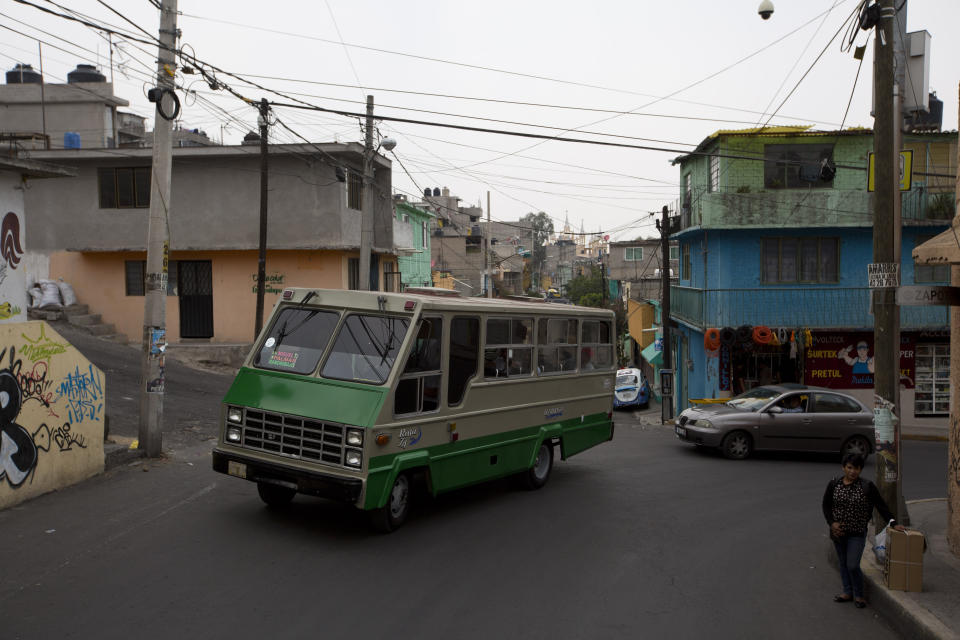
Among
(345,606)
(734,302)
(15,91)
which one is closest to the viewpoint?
(345,606)

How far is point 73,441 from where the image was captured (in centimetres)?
1001

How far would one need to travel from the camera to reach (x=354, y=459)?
8164 millimetres

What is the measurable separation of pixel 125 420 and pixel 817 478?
1275cm

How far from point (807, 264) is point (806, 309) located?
1597 mm

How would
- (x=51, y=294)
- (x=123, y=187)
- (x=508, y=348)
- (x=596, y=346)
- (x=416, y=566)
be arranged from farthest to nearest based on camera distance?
(x=123, y=187)
(x=51, y=294)
(x=596, y=346)
(x=508, y=348)
(x=416, y=566)

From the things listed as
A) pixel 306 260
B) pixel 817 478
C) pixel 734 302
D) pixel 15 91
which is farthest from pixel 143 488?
pixel 15 91

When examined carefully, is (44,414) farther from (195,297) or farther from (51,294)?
(51,294)

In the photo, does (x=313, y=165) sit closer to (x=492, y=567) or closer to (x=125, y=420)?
(x=125, y=420)

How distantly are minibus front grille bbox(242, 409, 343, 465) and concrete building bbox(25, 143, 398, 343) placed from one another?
1640cm

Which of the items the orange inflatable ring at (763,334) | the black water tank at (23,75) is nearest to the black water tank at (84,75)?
the black water tank at (23,75)

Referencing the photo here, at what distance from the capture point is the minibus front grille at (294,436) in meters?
8.28

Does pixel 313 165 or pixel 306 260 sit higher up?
pixel 313 165

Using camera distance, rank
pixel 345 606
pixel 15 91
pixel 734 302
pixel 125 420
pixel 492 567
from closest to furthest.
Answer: pixel 345 606
pixel 492 567
pixel 125 420
pixel 734 302
pixel 15 91

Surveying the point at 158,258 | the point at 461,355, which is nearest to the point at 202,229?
the point at 158,258
